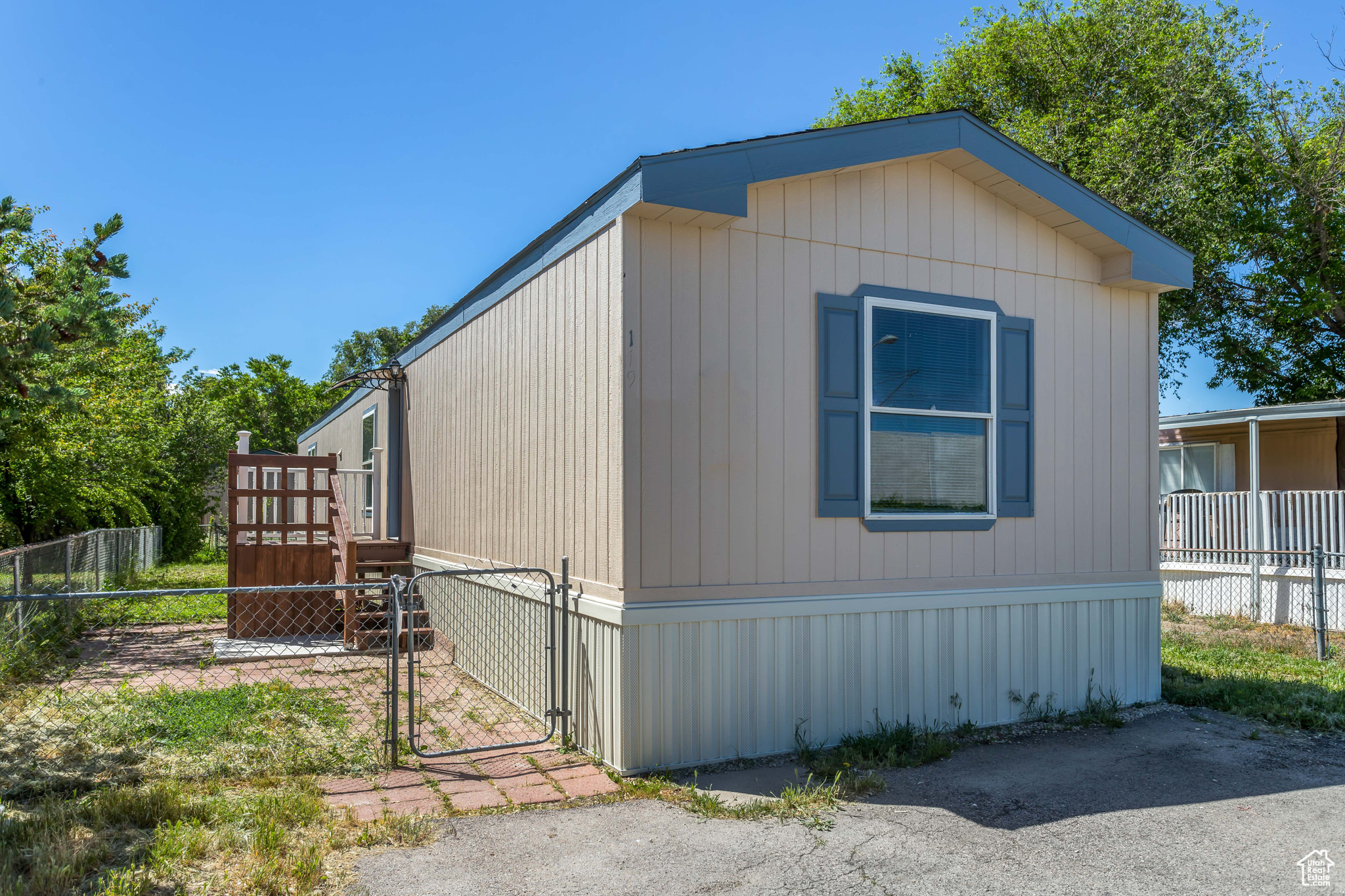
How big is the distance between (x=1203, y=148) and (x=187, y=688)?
19742mm

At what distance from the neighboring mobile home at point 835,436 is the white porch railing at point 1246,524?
6480 mm

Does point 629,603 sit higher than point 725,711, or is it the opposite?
point 629,603

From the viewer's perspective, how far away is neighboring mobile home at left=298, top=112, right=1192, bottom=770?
16.3 feet

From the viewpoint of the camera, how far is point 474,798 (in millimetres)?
4375

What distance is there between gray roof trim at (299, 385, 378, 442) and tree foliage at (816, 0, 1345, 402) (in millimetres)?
14232

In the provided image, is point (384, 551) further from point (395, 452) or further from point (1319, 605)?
point (1319, 605)

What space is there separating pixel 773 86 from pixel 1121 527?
332 inches

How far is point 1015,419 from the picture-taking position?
19.8ft

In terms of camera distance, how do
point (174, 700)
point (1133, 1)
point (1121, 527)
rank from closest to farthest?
point (174, 700) < point (1121, 527) < point (1133, 1)

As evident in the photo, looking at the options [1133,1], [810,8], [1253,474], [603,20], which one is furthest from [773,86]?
[1133,1]

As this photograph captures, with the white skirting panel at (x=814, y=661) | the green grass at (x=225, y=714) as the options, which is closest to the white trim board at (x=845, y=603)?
the white skirting panel at (x=814, y=661)

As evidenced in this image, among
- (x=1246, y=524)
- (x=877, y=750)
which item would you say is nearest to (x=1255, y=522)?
(x=1246, y=524)

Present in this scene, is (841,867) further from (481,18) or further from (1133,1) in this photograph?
(1133,1)

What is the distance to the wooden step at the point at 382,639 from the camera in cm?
841
